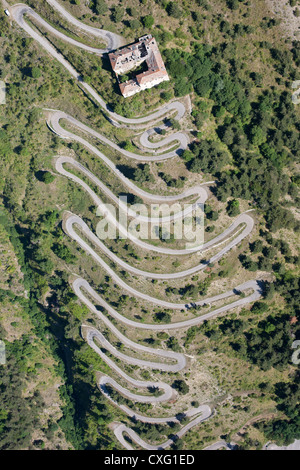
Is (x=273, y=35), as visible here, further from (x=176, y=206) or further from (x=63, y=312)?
(x=63, y=312)

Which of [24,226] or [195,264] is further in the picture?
[24,226]

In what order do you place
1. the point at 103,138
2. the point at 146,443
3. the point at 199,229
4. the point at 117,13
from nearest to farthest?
the point at 117,13 → the point at 199,229 → the point at 103,138 → the point at 146,443

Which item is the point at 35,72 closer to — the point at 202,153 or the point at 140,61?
the point at 140,61

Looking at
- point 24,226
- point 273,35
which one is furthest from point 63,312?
point 273,35
